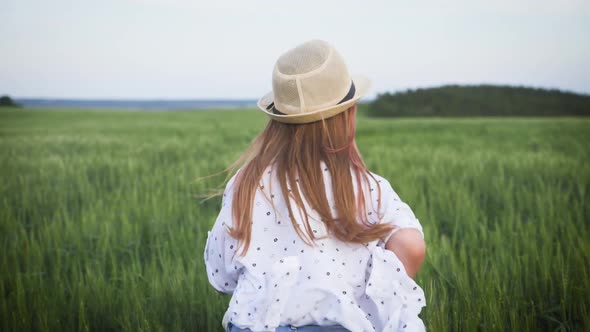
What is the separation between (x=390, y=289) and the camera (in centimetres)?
112

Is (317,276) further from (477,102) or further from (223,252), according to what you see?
(477,102)

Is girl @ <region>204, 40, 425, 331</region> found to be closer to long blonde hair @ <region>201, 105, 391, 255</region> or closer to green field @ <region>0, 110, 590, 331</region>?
long blonde hair @ <region>201, 105, 391, 255</region>

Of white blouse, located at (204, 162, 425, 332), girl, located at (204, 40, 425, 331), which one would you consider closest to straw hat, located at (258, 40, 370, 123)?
girl, located at (204, 40, 425, 331)

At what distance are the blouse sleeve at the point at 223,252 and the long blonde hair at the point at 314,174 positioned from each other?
0.05 m

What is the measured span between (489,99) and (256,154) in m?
25.6

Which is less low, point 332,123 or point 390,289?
point 332,123

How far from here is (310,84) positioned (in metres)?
1.21

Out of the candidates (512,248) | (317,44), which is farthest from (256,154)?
(512,248)

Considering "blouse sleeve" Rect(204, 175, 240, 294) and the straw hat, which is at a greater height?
the straw hat

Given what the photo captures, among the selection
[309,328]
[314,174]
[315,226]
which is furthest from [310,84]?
[309,328]

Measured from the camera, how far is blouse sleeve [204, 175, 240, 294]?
125 cm

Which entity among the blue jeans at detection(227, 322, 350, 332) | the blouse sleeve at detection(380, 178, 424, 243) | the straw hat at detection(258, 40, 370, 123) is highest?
the straw hat at detection(258, 40, 370, 123)

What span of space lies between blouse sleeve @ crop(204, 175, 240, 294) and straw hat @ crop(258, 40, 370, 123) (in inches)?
10.5

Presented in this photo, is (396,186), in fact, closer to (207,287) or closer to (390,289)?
(207,287)
